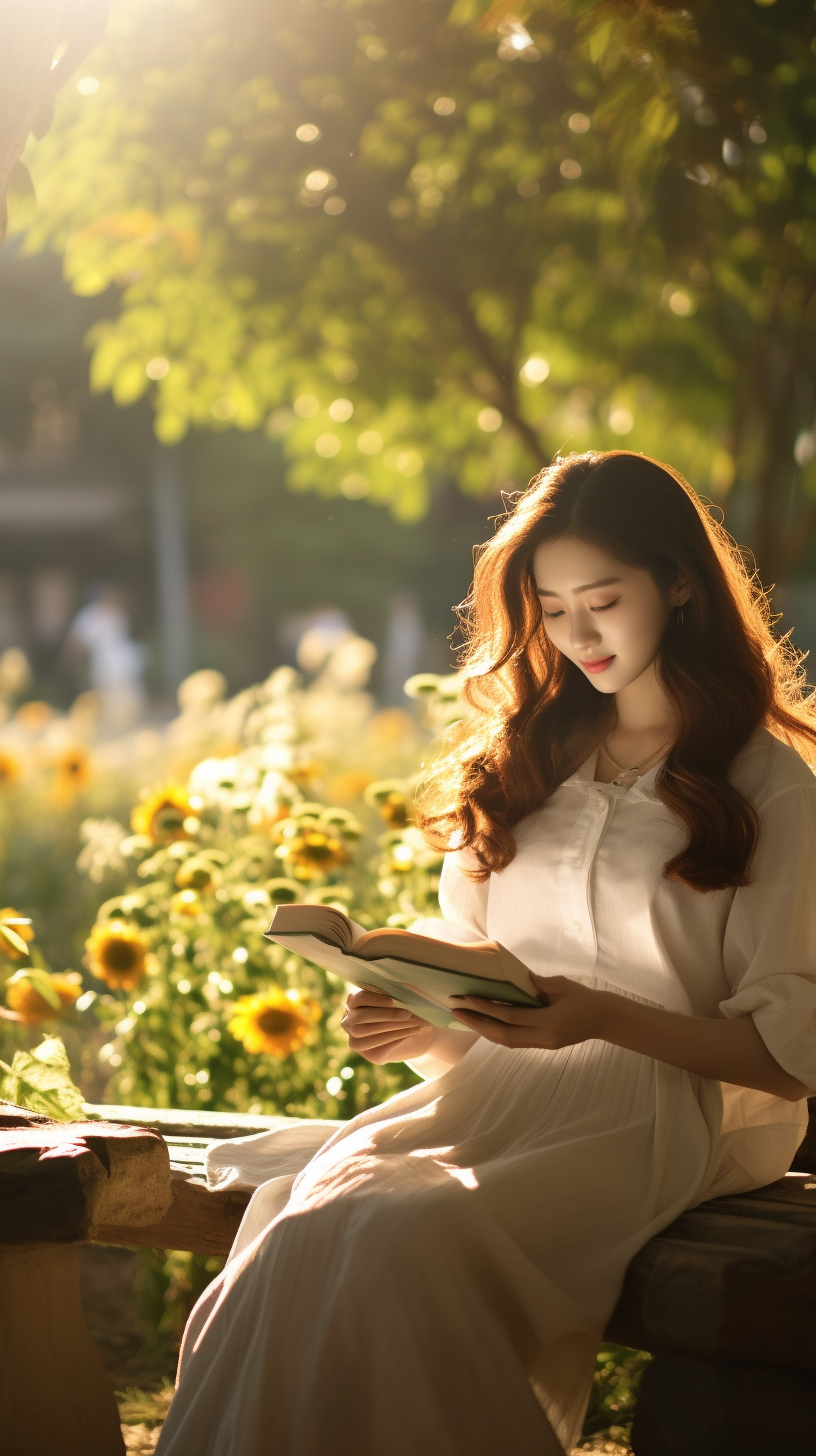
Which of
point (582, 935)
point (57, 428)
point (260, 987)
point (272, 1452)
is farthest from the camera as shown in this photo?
point (57, 428)

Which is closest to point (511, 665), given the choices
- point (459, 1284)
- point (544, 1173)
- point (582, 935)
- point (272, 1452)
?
point (582, 935)

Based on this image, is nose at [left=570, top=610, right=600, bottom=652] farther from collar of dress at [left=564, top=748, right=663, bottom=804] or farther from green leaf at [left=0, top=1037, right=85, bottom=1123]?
green leaf at [left=0, top=1037, right=85, bottom=1123]

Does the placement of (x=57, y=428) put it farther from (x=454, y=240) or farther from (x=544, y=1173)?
(x=544, y=1173)

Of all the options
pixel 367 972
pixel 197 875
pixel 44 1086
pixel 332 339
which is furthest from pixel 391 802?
pixel 332 339

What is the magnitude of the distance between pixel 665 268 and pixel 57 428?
716 inches

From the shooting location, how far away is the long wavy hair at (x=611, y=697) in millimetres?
1775

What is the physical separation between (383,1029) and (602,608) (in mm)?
687

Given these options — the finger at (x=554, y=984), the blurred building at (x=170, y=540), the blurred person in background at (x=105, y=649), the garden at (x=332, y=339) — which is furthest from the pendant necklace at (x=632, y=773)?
the blurred building at (x=170, y=540)

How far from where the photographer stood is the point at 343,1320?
1.44 meters

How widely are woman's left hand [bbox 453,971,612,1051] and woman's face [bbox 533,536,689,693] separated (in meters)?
0.47

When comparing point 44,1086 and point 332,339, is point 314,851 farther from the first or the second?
point 332,339

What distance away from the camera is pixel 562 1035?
5.24ft

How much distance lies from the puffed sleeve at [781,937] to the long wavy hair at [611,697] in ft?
0.11

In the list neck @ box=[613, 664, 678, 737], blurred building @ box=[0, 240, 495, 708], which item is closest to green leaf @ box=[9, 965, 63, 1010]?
neck @ box=[613, 664, 678, 737]
